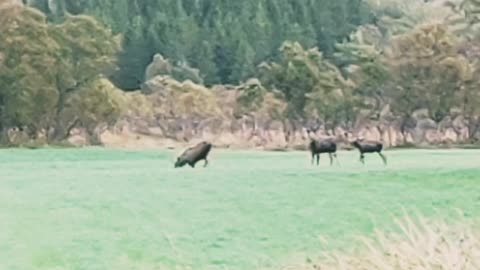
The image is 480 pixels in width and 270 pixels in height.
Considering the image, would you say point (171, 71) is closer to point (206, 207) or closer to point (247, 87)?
point (247, 87)

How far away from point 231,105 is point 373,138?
639 cm

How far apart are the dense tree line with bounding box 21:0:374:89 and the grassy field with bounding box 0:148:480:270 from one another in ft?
80.2

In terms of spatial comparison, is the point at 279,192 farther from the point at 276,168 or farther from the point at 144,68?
the point at 144,68

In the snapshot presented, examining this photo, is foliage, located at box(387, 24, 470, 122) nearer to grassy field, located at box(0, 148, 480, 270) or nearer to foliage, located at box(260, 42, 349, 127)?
foliage, located at box(260, 42, 349, 127)

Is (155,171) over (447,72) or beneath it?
beneath

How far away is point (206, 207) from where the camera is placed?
19.1 meters

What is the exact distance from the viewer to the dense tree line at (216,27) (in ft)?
186

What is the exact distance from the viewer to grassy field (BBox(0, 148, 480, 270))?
531 inches

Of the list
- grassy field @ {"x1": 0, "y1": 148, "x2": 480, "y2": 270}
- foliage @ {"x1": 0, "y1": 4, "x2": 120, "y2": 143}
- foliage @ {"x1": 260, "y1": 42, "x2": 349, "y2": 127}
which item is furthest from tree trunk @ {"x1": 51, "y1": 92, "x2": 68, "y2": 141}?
grassy field @ {"x1": 0, "y1": 148, "x2": 480, "y2": 270}

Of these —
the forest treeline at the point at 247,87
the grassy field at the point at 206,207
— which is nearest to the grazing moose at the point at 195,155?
the grassy field at the point at 206,207

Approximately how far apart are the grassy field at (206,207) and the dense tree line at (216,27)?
24.4 metres

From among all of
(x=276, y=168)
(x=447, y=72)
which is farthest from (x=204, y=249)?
(x=447, y=72)

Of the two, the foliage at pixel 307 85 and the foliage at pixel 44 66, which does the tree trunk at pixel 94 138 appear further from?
the foliage at pixel 307 85

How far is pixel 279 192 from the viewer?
21516mm
